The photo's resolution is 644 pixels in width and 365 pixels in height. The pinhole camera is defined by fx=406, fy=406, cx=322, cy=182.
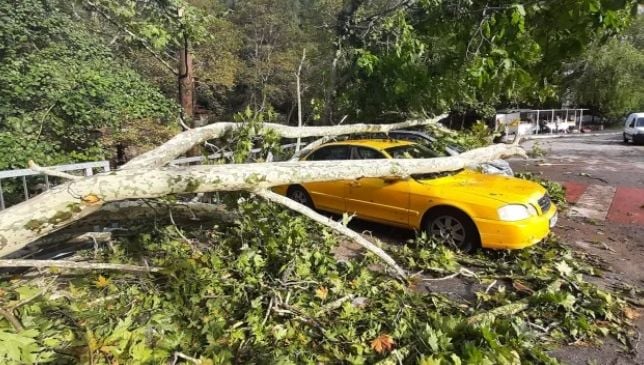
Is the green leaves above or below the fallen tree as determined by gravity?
below

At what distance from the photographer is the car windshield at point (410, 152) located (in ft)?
19.9

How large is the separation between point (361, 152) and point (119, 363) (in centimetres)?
453

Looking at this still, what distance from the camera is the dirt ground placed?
3283 mm

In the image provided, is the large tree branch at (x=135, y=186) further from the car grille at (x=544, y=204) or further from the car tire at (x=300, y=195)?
the car tire at (x=300, y=195)

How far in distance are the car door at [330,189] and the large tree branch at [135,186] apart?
2.09 metres

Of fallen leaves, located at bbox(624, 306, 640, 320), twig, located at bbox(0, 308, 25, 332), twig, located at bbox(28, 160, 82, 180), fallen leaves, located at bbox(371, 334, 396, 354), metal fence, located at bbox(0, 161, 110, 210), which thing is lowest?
fallen leaves, located at bbox(624, 306, 640, 320)

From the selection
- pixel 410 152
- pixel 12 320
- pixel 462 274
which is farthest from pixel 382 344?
pixel 410 152

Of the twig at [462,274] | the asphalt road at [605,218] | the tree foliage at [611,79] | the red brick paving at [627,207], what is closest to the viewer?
the asphalt road at [605,218]

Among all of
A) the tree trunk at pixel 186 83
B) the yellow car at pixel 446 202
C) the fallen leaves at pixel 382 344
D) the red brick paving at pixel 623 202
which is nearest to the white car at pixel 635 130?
the red brick paving at pixel 623 202

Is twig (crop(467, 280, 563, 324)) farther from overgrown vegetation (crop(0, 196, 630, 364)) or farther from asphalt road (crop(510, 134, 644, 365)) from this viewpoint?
asphalt road (crop(510, 134, 644, 365))

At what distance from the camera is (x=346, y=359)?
118 inches

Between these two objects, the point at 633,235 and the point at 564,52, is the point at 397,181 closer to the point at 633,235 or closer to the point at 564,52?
the point at 564,52

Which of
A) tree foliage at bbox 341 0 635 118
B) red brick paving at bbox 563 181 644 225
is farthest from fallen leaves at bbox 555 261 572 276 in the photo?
red brick paving at bbox 563 181 644 225

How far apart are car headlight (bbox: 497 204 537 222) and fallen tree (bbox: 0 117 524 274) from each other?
1.09 m
